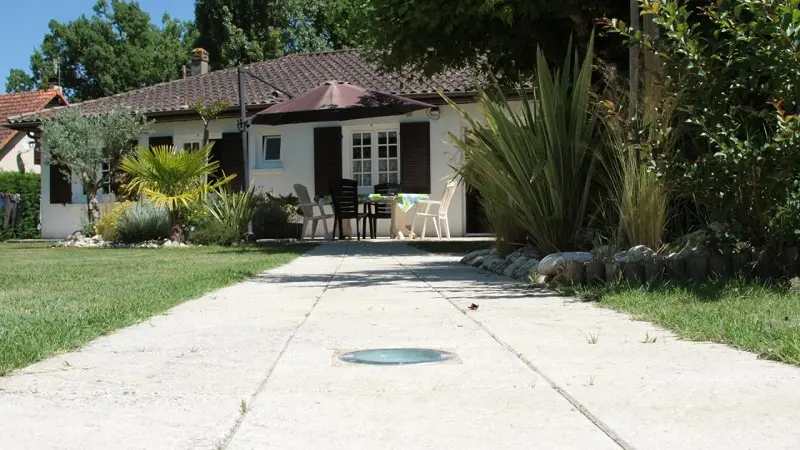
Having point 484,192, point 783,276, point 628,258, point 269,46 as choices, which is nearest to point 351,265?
point 484,192

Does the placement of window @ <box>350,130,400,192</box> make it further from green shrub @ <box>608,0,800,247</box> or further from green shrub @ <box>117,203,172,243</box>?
green shrub @ <box>608,0,800,247</box>

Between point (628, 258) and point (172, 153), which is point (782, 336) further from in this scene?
point (172, 153)

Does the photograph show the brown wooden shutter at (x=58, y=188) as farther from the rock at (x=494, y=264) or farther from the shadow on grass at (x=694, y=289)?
the shadow on grass at (x=694, y=289)

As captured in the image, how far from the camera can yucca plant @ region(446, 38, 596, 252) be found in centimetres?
643

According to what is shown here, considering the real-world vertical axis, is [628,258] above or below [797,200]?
below

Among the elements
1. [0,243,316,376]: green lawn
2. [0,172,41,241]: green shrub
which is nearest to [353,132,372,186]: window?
[0,243,316,376]: green lawn

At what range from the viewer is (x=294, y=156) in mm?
16672

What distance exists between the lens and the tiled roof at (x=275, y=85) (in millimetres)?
16500

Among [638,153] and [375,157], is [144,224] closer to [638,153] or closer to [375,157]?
[375,157]

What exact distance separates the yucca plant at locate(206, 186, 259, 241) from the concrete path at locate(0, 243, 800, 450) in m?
8.97

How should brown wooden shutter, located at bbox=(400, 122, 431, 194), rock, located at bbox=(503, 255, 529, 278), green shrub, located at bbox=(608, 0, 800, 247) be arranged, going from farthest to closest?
1. brown wooden shutter, located at bbox=(400, 122, 431, 194)
2. rock, located at bbox=(503, 255, 529, 278)
3. green shrub, located at bbox=(608, 0, 800, 247)

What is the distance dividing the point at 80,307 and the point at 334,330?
5.75 feet

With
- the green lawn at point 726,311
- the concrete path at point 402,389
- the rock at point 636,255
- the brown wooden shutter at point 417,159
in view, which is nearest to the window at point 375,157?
the brown wooden shutter at point 417,159

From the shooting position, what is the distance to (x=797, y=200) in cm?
493
